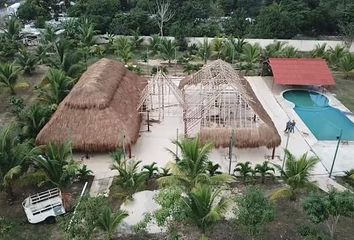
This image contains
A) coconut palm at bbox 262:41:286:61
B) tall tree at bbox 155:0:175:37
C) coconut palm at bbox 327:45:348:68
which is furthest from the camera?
tall tree at bbox 155:0:175:37

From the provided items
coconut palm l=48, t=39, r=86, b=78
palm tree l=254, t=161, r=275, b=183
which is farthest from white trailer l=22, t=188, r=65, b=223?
coconut palm l=48, t=39, r=86, b=78

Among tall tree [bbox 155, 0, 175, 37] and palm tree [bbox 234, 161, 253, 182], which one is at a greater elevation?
tall tree [bbox 155, 0, 175, 37]

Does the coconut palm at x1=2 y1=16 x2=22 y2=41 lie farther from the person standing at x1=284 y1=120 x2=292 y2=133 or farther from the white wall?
the person standing at x1=284 y1=120 x2=292 y2=133

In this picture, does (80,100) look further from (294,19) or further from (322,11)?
(322,11)

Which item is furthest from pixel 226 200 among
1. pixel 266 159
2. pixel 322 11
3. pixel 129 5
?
pixel 129 5

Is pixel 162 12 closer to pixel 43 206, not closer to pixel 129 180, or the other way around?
pixel 129 180

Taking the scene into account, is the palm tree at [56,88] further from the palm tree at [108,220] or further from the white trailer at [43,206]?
the palm tree at [108,220]
